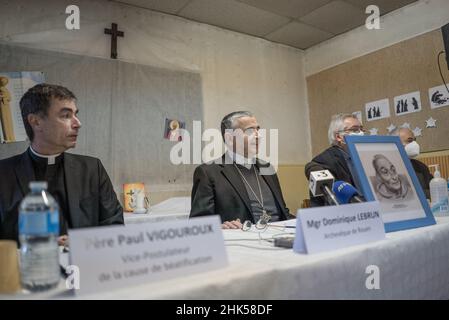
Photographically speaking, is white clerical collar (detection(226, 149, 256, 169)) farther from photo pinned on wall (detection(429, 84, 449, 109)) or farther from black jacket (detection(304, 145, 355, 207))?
photo pinned on wall (detection(429, 84, 449, 109))

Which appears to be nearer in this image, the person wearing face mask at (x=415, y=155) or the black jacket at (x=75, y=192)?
the black jacket at (x=75, y=192)

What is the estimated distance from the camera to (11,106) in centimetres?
256

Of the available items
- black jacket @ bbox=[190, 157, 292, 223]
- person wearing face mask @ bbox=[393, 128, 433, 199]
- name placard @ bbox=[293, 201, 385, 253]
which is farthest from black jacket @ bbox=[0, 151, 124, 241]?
person wearing face mask @ bbox=[393, 128, 433, 199]

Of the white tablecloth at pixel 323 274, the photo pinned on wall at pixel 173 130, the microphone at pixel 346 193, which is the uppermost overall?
the photo pinned on wall at pixel 173 130

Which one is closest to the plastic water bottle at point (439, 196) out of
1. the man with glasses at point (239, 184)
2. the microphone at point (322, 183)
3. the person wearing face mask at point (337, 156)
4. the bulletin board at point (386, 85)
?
the person wearing face mask at point (337, 156)

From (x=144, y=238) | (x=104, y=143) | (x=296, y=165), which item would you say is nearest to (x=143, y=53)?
(x=104, y=143)

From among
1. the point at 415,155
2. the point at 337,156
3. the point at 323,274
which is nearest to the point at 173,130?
the point at 337,156

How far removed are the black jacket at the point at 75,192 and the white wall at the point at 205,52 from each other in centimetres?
163

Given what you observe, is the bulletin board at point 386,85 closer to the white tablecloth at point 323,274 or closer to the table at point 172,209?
the table at point 172,209

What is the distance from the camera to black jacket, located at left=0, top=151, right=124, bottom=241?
4.67 feet

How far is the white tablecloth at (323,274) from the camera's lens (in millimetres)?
563

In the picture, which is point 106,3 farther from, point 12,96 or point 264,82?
point 264,82

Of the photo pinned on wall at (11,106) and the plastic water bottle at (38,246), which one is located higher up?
the photo pinned on wall at (11,106)

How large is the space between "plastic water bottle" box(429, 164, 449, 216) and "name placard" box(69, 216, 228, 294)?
1123mm
